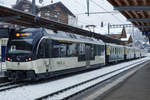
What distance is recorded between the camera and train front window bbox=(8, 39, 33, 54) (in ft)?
41.8

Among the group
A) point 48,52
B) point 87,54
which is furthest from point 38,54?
point 87,54

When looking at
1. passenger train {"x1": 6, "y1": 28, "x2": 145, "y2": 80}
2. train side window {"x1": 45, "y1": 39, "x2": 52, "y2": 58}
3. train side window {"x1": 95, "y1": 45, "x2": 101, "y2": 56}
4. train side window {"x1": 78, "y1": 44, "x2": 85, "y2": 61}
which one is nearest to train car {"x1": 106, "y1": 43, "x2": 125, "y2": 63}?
train side window {"x1": 95, "y1": 45, "x2": 101, "y2": 56}

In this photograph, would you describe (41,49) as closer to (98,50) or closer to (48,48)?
(48,48)

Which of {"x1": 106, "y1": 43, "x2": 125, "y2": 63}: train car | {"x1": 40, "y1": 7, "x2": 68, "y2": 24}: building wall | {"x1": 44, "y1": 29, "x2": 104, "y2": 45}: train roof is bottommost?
{"x1": 106, "y1": 43, "x2": 125, "y2": 63}: train car

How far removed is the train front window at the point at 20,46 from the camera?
41.8 ft

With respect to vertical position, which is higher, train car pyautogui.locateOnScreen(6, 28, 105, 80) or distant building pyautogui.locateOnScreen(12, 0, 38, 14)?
distant building pyautogui.locateOnScreen(12, 0, 38, 14)

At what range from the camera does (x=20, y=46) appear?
42.6 ft

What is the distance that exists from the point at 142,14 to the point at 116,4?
3883 millimetres

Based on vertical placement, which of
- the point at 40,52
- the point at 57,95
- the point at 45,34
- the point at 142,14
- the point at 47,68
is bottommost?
the point at 57,95

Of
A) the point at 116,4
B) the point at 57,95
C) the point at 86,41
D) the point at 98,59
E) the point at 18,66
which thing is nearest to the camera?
the point at 57,95

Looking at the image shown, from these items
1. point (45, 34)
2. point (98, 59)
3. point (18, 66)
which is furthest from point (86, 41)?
point (18, 66)

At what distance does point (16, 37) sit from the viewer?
43.8ft

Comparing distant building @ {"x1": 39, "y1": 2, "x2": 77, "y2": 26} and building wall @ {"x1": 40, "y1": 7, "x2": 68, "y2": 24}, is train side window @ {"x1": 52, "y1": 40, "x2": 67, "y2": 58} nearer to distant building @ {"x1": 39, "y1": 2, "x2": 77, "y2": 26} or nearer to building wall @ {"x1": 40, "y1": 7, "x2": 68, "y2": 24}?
distant building @ {"x1": 39, "y1": 2, "x2": 77, "y2": 26}

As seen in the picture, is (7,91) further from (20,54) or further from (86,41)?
(86,41)
